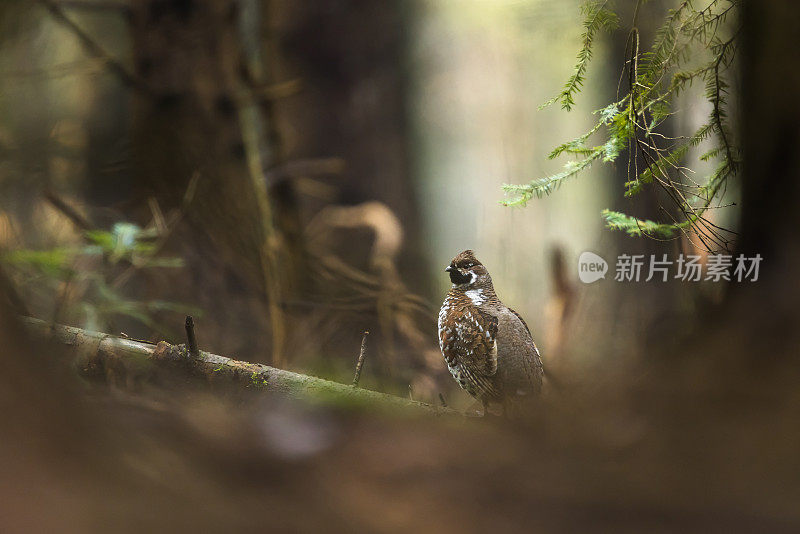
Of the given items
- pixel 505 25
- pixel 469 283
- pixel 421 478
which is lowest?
pixel 421 478

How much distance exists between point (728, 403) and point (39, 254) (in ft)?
1.35

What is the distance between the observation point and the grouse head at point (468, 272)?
38cm

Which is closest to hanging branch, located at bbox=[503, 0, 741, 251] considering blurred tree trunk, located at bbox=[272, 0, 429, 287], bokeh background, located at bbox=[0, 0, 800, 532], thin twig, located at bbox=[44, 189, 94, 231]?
bokeh background, located at bbox=[0, 0, 800, 532]

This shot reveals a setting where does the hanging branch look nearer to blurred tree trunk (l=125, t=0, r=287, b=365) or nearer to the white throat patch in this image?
the white throat patch

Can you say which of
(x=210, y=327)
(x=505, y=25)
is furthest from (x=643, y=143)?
(x=210, y=327)

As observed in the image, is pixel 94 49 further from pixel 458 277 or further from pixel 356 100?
pixel 458 277

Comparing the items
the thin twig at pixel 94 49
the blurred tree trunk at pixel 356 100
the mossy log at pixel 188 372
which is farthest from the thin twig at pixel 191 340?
the thin twig at pixel 94 49

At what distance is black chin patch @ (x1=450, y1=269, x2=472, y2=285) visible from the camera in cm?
39

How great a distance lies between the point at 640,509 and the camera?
208 millimetres

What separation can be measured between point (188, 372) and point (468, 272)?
0.67 feet

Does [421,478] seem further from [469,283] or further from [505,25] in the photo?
[505,25]

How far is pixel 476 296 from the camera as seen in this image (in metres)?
0.38

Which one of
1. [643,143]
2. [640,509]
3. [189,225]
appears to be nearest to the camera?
[640,509]

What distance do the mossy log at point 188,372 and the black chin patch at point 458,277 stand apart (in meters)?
0.09
